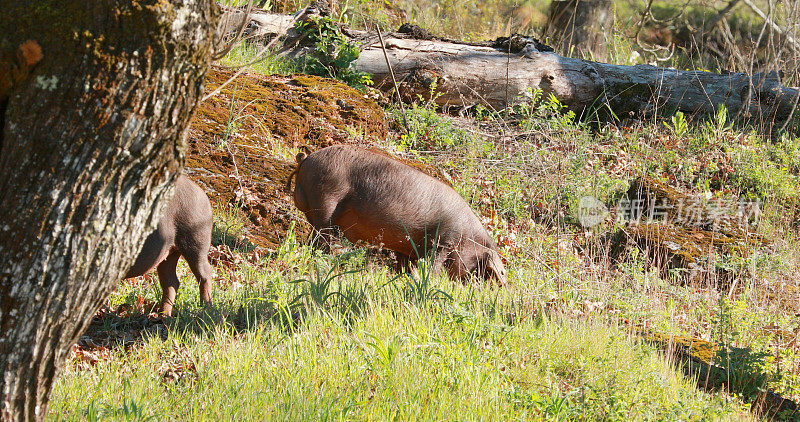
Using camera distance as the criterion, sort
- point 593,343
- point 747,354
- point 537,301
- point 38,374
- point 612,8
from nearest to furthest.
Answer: point 38,374 → point 593,343 → point 747,354 → point 537,301 → point 612,8

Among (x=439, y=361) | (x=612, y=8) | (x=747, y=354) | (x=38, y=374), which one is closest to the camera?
(x=38, y=374)

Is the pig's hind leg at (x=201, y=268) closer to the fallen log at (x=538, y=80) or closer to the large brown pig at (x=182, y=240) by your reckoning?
the large brown pig at (x=182, y=240)

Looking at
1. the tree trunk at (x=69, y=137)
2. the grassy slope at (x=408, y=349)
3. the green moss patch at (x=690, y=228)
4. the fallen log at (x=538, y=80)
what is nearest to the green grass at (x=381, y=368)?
the grassy slope at (x=408, y=349)

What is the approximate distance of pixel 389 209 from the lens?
6414 millimetres

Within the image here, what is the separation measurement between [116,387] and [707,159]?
944cm

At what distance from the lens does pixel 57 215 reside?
7.16 ft

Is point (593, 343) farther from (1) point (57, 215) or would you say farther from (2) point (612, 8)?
(2) point (612, 8)

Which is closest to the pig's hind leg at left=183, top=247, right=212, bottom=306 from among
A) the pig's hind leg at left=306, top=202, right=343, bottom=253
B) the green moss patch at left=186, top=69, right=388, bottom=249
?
the pig's hind leg at left=306, top=202, right=343, bottom=253

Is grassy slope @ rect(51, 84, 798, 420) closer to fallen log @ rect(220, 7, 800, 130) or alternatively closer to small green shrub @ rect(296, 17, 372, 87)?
small green shrub @ rect(296, 17, 372, 87)

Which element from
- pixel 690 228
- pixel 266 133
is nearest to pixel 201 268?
pixel 266 133

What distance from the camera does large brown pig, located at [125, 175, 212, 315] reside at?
15.1 ft

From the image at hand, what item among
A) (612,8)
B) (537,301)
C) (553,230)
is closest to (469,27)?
(612,8)

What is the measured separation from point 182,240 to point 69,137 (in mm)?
2733

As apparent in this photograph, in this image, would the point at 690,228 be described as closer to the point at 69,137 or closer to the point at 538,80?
the point at 538,80
